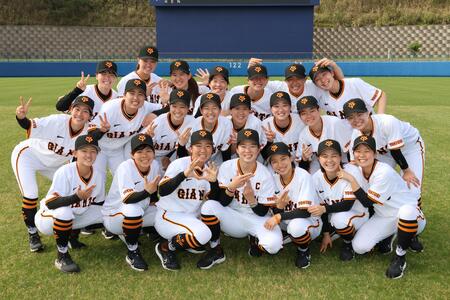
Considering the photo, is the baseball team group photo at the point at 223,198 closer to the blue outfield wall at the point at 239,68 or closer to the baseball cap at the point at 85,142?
the baseball cap at the point at 85,142

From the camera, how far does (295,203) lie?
4246 millimetres

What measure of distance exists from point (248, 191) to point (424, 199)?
311cm

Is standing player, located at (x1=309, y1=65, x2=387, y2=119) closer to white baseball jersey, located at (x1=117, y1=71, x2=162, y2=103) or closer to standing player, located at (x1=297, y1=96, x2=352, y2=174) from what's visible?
standing player, located at (x1=297, y1=96, x2=352, y2=174)

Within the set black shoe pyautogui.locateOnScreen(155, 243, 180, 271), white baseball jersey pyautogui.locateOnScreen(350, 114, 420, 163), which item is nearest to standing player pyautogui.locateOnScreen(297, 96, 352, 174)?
white baseball jersey pyautogui.locateOnScreen(350, 114, 420, 163)

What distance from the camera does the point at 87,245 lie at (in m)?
4.59

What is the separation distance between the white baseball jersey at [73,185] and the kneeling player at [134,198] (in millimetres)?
143

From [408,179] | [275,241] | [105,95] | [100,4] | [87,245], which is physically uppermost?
[100,4]

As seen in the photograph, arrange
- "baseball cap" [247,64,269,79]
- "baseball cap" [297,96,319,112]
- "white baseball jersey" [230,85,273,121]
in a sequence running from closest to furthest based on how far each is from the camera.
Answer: "baseball cap" [297,96,319,112], "baseball cap" [247,64,269,79], "white baseball jersey" [230,85,273,121]

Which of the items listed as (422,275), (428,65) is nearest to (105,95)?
(422,275)

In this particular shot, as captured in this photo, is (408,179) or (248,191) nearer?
(248,191)

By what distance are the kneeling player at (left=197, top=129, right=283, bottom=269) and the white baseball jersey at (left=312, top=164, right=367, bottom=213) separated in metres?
0.53

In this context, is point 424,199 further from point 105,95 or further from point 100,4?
point 100,4

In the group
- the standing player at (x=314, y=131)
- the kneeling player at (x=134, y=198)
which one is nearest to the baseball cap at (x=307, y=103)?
the standing player at (x=314, y=131)

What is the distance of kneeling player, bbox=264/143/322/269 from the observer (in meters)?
4.07
